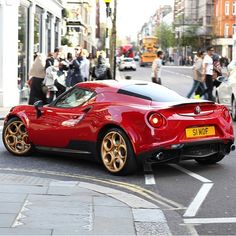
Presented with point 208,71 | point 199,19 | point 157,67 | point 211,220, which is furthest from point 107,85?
point 199,19

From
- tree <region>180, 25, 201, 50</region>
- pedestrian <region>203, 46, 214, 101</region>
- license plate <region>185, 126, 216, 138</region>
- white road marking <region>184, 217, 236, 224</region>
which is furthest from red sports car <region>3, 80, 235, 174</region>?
tree <region>180, 25, 201, 50</region>

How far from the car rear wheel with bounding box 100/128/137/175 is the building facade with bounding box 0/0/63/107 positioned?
9690 millimetres

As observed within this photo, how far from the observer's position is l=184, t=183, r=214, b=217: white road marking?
594 centimetres

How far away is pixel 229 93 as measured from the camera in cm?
1509

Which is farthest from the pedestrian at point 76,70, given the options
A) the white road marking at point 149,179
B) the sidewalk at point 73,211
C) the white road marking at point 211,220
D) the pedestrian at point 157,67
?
the white road marking at point 211,220

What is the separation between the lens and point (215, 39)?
348 ft

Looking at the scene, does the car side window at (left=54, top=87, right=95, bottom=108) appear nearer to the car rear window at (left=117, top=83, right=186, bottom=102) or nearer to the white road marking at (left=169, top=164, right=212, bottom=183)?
the car rear window at (left=117, top=83, right=186, bottom=102)

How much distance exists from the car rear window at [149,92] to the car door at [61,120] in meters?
0.56

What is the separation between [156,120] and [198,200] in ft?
4.64

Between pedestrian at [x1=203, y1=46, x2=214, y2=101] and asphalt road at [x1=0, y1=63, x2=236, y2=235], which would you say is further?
pedestrian at [x1=203, y1=46, x2=214, y2=101]

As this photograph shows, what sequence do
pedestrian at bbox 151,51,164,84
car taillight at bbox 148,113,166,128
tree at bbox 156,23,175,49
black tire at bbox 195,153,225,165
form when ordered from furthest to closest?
tree at bbox 156,23,175,49 → pedestrian at bbox 151,51,164,84 → black tire at bbox 195,153,225,165 → car taillight at bbox 148,113,166,128

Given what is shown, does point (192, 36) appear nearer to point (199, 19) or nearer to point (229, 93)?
point (199, 19)

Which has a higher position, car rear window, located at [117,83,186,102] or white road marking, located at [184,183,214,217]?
car rear window, located at [117,83,186,102]

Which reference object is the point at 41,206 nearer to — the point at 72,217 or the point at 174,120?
the point at 72,217
